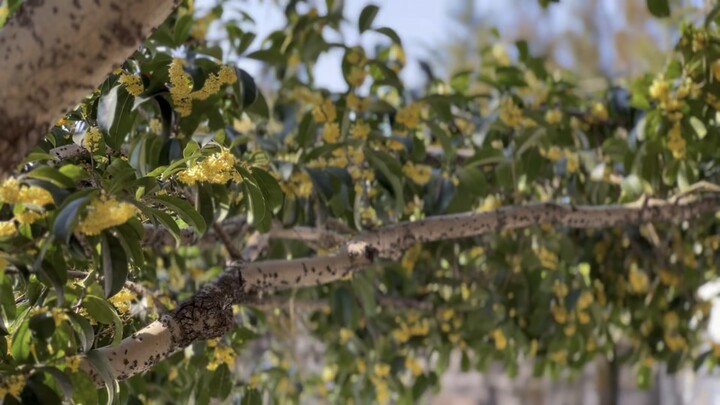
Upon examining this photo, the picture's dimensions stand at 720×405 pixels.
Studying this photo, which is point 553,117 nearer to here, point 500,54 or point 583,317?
point 583,317

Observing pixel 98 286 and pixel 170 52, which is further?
pixel 170 52

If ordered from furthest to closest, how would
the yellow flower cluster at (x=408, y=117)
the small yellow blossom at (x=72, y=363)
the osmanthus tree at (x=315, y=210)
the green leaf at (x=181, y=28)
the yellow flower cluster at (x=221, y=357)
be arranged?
1. the yellow flower cluster at (x=408, y=117)
2. the green leaf at (x=181, y=28)
3. the yellow flower cluster at (x=221, y=357)
4. the small yellow blossom at (x=72, y=363)
5. the osmanthus tree at (x=315, y=210)

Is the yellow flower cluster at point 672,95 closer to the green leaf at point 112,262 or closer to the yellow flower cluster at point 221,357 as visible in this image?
the yellow flower cluster at point 221,357

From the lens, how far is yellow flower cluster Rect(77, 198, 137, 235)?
30.4 inches

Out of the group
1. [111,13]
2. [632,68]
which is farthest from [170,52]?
[632,68]

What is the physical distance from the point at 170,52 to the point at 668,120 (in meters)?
0.84

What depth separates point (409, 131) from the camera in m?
1.78

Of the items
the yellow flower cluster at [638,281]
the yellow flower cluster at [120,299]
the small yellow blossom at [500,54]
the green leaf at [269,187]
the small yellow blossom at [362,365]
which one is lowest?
the yellow flower cluster at [120,299]

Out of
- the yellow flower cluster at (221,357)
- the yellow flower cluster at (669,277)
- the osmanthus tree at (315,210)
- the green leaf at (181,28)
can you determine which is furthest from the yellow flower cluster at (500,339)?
the green leaf at (181,28)

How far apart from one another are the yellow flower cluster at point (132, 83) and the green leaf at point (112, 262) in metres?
0.32

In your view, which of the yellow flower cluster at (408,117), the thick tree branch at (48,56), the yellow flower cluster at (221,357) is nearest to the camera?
the thick tree branch at (48,56)

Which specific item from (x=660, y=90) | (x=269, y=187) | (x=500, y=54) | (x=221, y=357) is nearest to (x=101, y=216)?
(x=269, y=187)

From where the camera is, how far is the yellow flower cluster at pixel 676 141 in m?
1.61

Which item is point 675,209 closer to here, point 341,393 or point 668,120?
point 668,120
